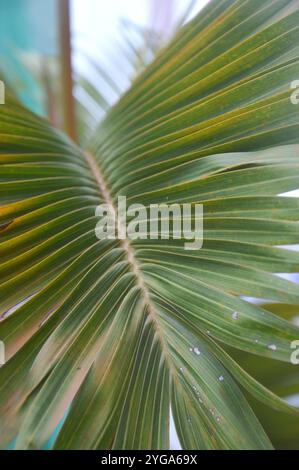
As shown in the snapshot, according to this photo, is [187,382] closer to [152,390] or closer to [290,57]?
[152,390]

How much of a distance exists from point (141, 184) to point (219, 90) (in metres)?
0.13

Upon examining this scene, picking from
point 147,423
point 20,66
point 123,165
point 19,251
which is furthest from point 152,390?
point 20,66

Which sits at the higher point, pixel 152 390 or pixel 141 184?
pixel 141 184

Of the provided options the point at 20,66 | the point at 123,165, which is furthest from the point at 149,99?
the point at 20,66

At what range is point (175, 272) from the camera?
40 cm

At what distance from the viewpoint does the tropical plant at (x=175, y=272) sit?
344 mm

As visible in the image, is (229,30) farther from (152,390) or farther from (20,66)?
(20,66)

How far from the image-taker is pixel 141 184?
49 cm

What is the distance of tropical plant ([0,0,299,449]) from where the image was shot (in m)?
0.34

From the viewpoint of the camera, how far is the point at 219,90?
18.5 inches
